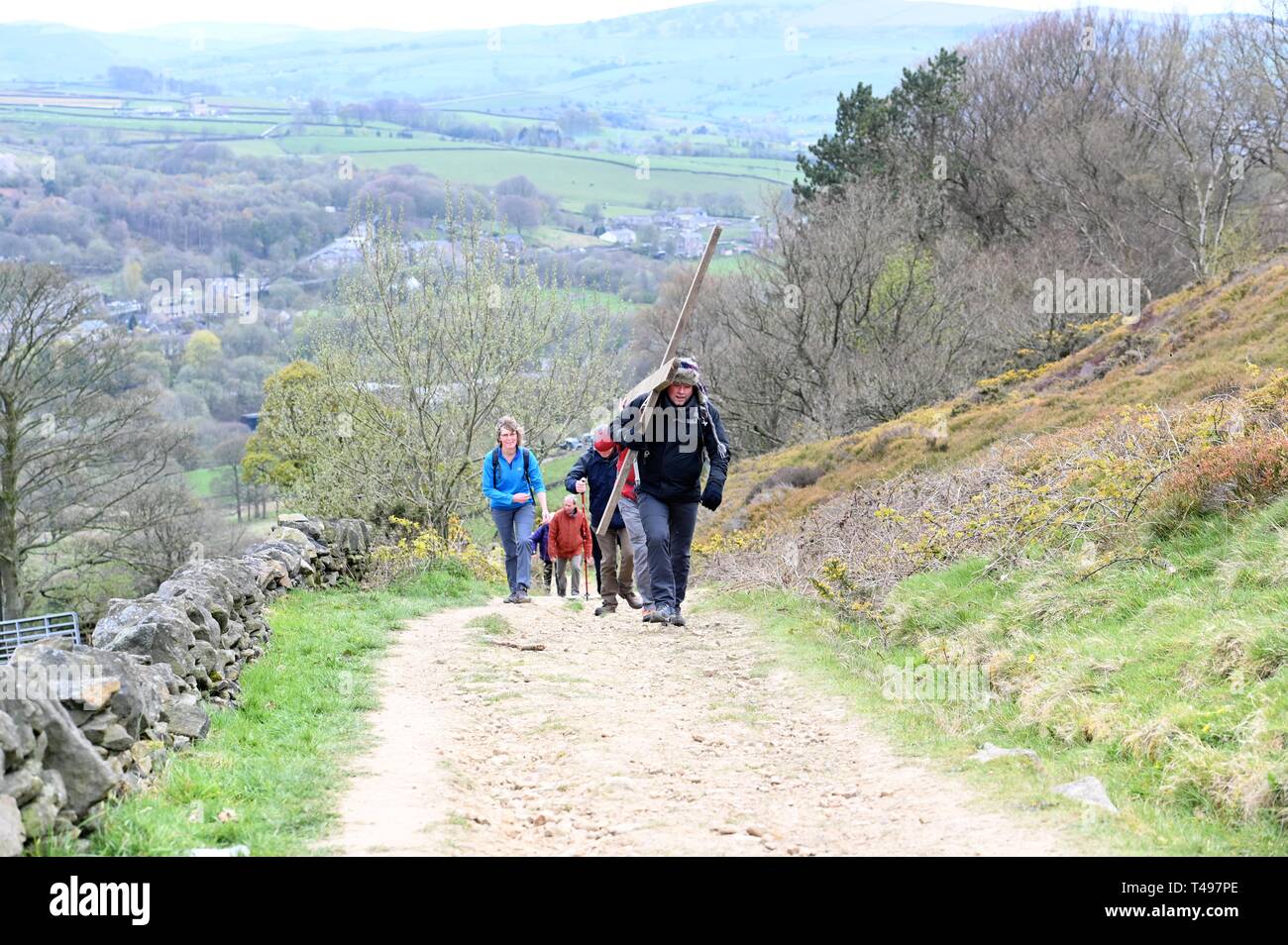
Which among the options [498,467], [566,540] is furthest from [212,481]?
[498,467]

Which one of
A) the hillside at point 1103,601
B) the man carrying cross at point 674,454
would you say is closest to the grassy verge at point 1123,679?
the hillside at point 1103,601

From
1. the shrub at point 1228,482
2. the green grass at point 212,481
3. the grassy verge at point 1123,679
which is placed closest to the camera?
Answer: the grassy verge at point 1123,679

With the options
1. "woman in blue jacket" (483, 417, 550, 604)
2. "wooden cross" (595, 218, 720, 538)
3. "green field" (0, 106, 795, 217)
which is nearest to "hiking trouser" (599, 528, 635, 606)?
"wooden cross" (595, 218, 720, 538)

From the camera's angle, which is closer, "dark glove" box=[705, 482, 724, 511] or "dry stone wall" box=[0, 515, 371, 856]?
"dry stone wall" box=[0, 515, 371, 856]

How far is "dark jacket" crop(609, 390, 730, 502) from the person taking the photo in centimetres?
1143

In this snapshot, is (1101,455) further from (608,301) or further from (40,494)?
(40,494)

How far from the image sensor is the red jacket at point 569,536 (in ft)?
55.3

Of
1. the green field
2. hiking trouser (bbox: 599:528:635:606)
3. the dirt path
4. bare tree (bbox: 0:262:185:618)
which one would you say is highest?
the green field

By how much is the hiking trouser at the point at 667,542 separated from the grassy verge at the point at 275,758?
2.68 meters

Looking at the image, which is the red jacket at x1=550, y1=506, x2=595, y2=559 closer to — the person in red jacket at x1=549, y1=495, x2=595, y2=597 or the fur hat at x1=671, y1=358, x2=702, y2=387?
the person in red jacket at x1=549, y1=495, x2=595, y2=597

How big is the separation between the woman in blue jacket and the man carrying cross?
2119 millimetres

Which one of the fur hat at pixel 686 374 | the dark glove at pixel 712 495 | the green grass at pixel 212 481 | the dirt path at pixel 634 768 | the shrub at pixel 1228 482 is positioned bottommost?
the green grass at pixel 212 481

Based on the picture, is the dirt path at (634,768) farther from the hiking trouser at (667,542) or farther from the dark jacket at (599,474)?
the dark jacket at (599,474)

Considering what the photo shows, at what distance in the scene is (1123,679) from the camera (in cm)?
774
